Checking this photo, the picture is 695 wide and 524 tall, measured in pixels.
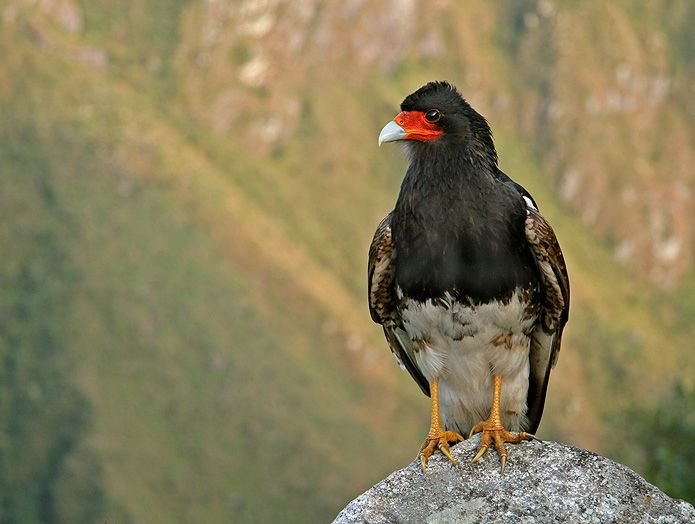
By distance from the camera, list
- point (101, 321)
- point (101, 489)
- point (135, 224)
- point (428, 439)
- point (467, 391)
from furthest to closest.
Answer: point (135, 224)
point (101, 321)
point (101, 489)
point (467, 391)
point (428, 439)

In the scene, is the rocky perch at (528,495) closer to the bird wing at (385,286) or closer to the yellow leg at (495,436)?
the yellow leg at (495,436)

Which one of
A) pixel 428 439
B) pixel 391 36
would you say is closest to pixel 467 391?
pixel 428 439

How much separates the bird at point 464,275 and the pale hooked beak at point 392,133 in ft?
0.03

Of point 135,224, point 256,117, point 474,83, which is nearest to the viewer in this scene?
point 135,224

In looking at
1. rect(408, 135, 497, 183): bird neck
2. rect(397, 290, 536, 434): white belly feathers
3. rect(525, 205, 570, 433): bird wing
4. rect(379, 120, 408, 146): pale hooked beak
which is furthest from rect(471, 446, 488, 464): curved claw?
rect(379, 120, 408, 146): pale hooked beak

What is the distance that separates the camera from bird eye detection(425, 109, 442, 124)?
8.77 m

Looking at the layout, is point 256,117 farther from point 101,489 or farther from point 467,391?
point 467,391

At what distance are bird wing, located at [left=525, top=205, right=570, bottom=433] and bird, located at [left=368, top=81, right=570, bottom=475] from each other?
11 mm

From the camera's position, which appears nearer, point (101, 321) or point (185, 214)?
point (101, 321)

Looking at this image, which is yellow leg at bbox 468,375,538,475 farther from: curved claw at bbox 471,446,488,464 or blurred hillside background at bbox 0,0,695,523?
blurred hillside background at bbox 0,0,695,523

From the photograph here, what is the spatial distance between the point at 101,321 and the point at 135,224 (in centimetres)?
1279

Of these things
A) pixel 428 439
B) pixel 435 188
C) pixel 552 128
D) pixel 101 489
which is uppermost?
pixel 552 128

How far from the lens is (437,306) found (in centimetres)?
836

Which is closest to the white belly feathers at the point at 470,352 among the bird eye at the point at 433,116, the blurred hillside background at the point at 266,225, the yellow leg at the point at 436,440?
the yellow leg at the point at 436,440
